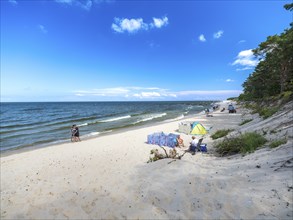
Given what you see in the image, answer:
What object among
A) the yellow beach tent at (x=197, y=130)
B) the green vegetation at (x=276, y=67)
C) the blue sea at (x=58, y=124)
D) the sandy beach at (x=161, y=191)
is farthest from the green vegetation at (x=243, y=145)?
the green vegetation at (x=276, y=67)

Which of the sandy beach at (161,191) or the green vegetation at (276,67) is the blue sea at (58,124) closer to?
the sandy beach at (161,191)

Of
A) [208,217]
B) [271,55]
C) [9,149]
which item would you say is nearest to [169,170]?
[208,217]

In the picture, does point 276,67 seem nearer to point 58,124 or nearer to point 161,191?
point 161,191

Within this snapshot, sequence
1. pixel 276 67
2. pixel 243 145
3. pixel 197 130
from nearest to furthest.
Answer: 1. pixel 243 145
2. pixel 197 130
3. pixel 276 67

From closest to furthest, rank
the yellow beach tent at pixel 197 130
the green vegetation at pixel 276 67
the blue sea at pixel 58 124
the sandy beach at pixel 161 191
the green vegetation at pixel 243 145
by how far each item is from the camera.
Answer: the sandy beach at pixel 161 191, the green vegetation at pixel 243 145, the yellow beach tent at pixel 197 130, the blue sea at pixel 58 124, the green vegetation at pixel 276 67

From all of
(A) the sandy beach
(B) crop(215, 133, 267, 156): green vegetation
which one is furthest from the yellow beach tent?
(A) the sandy beach

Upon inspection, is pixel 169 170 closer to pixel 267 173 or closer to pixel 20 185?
pixel 267 173

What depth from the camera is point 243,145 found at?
9.95 metres

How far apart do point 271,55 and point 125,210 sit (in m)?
35.7

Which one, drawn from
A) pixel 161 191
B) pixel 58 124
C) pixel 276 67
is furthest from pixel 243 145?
pixel 58 124

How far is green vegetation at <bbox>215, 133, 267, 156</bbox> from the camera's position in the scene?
955cm

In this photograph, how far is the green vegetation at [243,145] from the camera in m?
9.55

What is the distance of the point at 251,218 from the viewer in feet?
15.1

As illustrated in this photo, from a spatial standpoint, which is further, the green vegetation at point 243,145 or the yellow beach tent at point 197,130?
the yellow beach tent at point 197,130
